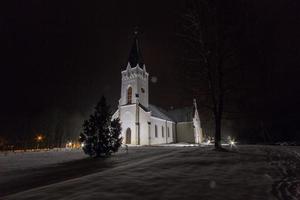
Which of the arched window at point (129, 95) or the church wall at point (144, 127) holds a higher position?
the arched window at point (129, 95)

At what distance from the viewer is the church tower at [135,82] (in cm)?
4541

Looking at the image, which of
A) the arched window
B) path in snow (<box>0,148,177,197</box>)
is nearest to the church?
the arched window

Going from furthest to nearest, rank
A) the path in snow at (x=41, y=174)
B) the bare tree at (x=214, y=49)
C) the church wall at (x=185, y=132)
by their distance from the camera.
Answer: the church wall at (x=185, y=132) < the bare tree at (x=214, y=49) < the path in snow at (x=41, y=174)

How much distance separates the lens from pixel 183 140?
53.3 m

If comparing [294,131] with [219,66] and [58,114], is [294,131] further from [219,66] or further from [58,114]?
[58,114]

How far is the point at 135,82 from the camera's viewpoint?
1804 inches

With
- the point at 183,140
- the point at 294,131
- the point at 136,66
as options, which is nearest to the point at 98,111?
the point at 136,66

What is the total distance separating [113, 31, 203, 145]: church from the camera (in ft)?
138

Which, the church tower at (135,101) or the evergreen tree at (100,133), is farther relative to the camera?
the church tower at (135,101)

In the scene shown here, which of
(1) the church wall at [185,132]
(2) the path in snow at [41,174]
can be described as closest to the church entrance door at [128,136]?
(1) the church wall at [185,132]

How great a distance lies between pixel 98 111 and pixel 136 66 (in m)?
28.4

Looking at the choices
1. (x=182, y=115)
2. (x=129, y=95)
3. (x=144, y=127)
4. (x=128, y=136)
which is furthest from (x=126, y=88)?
(x=182, y=115)

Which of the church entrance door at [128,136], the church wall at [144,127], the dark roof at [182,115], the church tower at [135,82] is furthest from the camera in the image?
the dark roof at [182,115]

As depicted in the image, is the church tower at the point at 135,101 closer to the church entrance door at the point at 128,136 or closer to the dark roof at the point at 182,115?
the church entrance door at the point at 128,136
